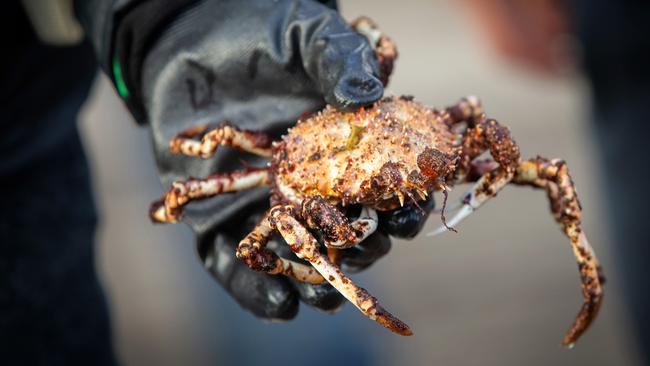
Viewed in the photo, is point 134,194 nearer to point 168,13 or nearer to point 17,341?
point 17,341

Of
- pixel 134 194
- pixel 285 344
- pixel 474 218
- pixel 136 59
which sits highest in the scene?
pixel 136 59

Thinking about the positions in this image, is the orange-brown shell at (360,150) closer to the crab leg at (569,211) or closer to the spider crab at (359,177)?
the spider crab at (359,177)

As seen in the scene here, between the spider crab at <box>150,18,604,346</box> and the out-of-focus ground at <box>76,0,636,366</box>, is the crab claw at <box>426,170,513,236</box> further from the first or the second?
the out-of-focus ground at <box>76,0,636,366</box>

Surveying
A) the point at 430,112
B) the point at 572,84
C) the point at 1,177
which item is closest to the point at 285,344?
the point at 1,177

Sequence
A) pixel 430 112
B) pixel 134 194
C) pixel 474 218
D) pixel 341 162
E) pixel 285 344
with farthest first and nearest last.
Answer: pixel 134 194 < pixel 474 218 < pixel 285 344 < pixel 430 112 < pixel 341 162

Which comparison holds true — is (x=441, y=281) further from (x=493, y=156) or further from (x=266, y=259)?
(x=266, y=259)

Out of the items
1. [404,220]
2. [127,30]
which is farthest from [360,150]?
[127,30]

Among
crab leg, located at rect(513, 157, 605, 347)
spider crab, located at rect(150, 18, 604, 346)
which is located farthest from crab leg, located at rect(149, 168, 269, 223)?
crab leg, located at rect(513, 157, 605, 347)

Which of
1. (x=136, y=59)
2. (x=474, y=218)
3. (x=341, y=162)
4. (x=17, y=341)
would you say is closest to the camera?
(x=341, y=162)
